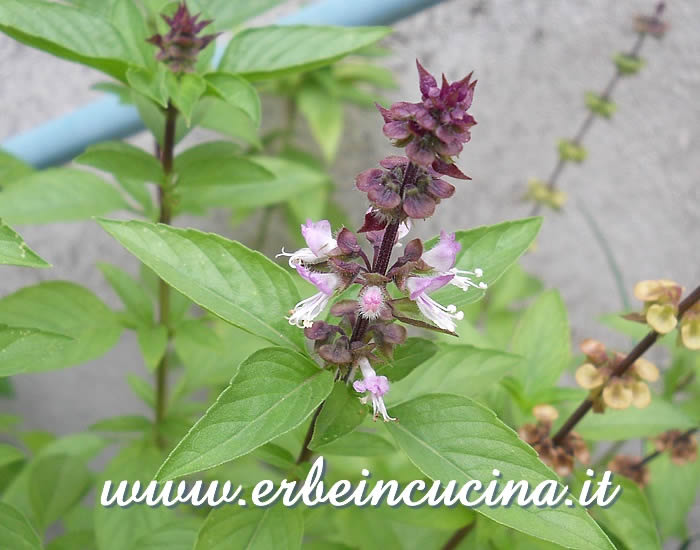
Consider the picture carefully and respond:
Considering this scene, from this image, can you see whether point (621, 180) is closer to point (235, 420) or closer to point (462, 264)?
point (462, 264)

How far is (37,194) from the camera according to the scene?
3.59 ft

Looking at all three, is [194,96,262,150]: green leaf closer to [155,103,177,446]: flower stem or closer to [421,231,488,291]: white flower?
[155,103,177,446]: flower stem

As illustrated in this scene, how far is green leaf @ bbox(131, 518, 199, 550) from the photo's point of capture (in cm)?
94

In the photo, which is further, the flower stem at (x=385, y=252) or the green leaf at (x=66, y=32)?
the green leaf at (x=66, y=32)

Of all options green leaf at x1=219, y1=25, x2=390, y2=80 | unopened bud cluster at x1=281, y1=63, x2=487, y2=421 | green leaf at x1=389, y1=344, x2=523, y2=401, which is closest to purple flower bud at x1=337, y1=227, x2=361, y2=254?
unopened bud cluster at x1=281, y1=63, x2=487, y2=421

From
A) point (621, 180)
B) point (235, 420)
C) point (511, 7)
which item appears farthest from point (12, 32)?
point (621, 180)

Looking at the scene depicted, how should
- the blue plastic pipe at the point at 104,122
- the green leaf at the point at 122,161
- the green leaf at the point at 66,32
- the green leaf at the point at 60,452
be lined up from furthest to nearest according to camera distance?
the blue plastic pipe at the point at 104,122 < the green leaf at the point at 60,452 < the green leaf at the point at 122,161 < the green leaf at the point at 66,32

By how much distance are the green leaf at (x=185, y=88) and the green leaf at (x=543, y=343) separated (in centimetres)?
57

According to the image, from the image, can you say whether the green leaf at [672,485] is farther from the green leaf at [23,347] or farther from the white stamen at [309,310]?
the green leaf at [23,347]

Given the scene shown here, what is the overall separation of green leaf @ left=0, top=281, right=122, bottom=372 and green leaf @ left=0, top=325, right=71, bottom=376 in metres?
0.19

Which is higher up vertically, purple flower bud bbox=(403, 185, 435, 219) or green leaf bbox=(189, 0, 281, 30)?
purple flower bud bbox=(403, 185, 435, 219)

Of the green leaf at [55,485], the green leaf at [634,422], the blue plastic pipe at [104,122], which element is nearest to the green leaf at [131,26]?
the blue plastic pipe at [104,122]

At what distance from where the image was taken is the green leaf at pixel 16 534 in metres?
0.79

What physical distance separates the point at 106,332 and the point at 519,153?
1348mm
